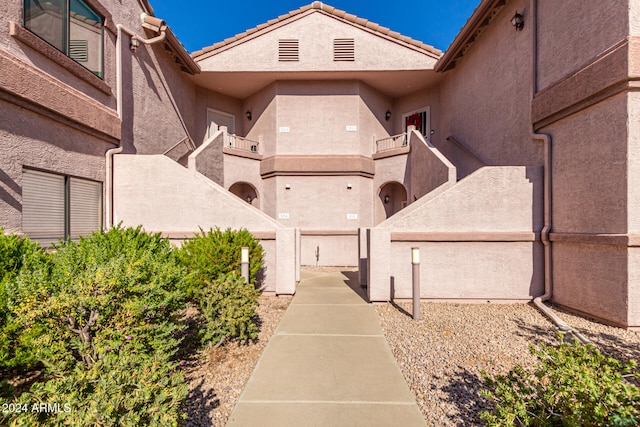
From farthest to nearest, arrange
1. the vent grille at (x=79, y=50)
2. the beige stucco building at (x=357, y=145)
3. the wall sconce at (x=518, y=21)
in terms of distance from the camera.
A: 1. the wall sconce at (x=518, y=21)
2. the vent grille at (x=79, y=50)
3. the beige stucco building at (x=357, y=145)

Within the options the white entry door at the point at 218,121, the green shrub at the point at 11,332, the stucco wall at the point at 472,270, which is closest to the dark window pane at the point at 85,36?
the green shrub at the point at 11,332

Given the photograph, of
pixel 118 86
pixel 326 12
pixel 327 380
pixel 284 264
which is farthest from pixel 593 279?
pixel 326 12

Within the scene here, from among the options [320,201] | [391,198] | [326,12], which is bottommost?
[320,201]

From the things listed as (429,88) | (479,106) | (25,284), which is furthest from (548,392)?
(429,88)

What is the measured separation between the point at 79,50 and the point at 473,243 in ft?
39.7

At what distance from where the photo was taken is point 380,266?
24.9 feet

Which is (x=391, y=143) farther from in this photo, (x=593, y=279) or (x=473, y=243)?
(x=593, y=279)

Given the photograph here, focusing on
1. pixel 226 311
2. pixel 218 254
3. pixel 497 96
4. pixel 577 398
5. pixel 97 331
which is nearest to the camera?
pixel 577 398

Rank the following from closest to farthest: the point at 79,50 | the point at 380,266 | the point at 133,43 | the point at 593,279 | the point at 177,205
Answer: the point at 593,279, the point at 380,266, the point at 79,50, the point at 177,205, the point at 133,43

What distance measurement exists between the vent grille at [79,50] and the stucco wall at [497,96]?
41.8ft

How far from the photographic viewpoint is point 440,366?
4445mm

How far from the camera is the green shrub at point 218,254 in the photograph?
7.10 metres

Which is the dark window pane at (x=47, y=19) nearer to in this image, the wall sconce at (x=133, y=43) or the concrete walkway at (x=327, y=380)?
the wall sconce at (x=133, y=43)

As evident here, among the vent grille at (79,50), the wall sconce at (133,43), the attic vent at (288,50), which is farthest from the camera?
the attic vent at (288,50)
